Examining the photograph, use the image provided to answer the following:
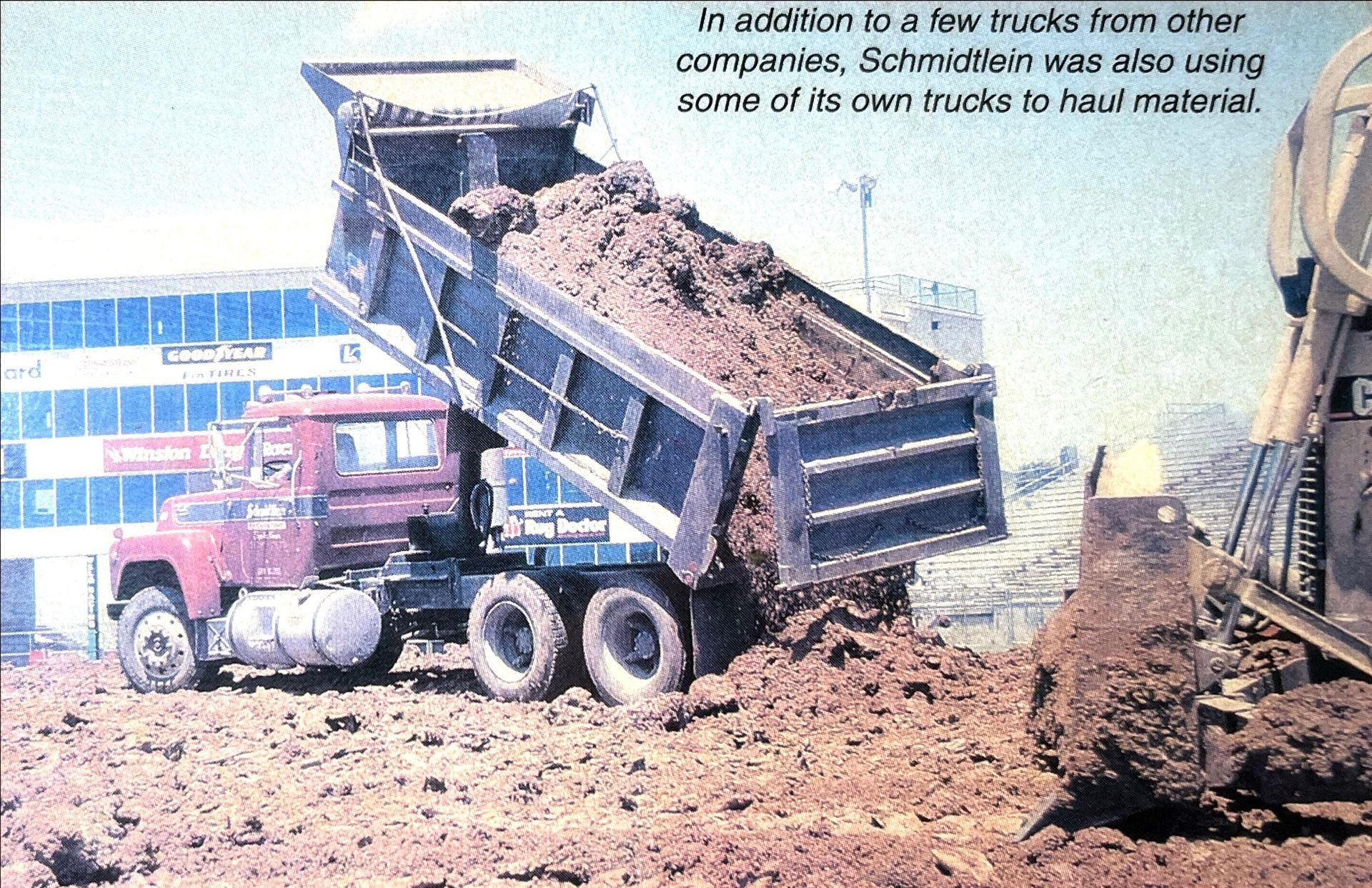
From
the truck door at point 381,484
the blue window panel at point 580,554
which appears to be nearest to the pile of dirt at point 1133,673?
the blue window panel at point 580,554

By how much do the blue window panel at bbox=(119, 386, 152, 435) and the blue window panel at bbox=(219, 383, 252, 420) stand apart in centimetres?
49

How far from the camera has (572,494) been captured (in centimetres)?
721

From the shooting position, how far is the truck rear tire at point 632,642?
6.32 meters

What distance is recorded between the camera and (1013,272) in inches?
236

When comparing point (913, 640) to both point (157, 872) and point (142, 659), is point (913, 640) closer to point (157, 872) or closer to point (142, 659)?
point (157, 872)

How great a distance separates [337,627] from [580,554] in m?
1.70

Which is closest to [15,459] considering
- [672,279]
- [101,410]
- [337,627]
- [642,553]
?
[101,410]

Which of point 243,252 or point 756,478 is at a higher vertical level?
point 243,252

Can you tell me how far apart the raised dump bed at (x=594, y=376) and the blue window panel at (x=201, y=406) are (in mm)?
907

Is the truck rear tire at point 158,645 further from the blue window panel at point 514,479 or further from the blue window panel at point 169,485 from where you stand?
the blue window panel at point 514,479

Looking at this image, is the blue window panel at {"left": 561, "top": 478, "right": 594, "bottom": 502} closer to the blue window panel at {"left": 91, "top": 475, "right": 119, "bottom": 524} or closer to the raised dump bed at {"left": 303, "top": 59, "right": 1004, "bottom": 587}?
the raised dump bed at {"left": 303, "top": 59, "right": 1004, "bottom": 587}

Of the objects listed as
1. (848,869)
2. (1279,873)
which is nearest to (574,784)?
(848,869)

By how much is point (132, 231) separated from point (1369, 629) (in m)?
6.07

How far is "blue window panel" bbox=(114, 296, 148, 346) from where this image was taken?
7.33 meters
